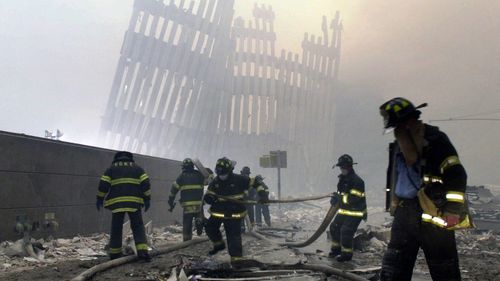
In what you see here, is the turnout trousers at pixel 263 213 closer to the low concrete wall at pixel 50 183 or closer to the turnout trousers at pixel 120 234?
the low concrete wall at pixel 50 183

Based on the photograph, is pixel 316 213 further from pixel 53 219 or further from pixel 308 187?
pixel 53 219

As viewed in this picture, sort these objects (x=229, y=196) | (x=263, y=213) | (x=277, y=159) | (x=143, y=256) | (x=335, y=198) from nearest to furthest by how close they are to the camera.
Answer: (x=143, y=256), (x=229, y=196), (x=335, y=198), (x=263, y=213), (x=277, y=159)

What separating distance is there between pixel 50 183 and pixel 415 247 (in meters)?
6.34

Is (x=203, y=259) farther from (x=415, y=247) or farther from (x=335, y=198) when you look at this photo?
(x=415, y=247)

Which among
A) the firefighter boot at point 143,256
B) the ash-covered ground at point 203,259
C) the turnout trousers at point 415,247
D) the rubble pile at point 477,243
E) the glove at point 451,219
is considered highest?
the glove at point 451,219

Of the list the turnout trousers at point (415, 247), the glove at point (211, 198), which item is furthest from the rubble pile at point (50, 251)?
the turnout trousers at point (415, 247)

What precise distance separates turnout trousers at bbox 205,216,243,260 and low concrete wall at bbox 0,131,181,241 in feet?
10.2

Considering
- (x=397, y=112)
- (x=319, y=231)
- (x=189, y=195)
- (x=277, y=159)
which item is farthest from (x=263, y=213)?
(x=397, y=112)

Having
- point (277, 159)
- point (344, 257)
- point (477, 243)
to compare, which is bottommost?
point (477, 243)

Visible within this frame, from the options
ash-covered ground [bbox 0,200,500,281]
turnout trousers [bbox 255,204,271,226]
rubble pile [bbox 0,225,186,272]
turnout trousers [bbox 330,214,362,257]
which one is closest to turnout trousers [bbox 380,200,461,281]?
ash-covered ground [bbox 0,200,500,281]

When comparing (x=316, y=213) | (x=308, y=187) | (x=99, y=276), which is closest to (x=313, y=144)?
(x=308, y=187)

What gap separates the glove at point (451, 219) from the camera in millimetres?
2574

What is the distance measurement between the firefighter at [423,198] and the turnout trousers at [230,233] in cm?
275

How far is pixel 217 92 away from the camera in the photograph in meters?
16.8
